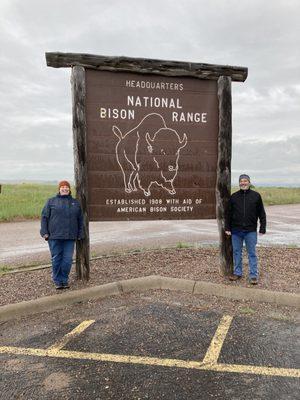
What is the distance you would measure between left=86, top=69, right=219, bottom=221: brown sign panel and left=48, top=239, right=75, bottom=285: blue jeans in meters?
0.68

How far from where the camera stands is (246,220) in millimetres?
6879

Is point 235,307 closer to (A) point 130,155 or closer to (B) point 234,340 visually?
(B) point 234,340

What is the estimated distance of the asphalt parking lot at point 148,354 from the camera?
3.62m

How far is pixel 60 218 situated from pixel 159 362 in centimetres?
316

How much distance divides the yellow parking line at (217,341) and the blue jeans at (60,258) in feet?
8.49

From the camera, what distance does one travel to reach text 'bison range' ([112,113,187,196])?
7.21m

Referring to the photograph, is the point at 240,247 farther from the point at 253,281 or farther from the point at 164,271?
the point at 164,271

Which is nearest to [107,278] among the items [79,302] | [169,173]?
[79,302]

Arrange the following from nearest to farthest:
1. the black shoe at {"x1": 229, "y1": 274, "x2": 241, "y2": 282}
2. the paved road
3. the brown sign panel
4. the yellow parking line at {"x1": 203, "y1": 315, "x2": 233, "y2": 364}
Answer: the yellow parking line at {"x1": 203, "y1": 315, "x2": 233, "y2": 364} → the black shoe at {"x1": 229, "y1": 274, "x2": 241, "y2": 282} → the brown sign panel → the paved road

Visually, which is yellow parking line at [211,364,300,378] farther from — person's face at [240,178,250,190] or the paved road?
the paved road

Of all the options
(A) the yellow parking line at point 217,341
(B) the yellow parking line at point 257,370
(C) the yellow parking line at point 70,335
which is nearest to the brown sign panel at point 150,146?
(C) the yellow parking line at point 70,335

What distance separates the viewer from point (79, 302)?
611 centimetres

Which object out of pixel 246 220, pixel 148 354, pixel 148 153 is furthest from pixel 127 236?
pixel 148 354

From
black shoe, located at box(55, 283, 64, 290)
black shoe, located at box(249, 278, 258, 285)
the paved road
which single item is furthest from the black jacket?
the paved road
